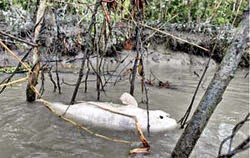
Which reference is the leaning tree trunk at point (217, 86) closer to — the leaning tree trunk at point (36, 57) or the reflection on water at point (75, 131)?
the reflection on water at point (75, 131)

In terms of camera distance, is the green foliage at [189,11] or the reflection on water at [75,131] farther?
the green foliage at [189,11]

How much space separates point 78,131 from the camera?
3016mm

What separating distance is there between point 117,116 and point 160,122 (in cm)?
40

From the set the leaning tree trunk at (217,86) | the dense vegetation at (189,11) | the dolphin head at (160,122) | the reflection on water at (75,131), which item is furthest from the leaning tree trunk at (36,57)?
the dense vegetation at (189,11)

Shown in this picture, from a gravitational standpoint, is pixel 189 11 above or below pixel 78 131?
above

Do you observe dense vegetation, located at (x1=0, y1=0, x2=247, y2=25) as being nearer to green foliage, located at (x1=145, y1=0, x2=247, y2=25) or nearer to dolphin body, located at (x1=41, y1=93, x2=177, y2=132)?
green foliage, located at (x1=145, y1=0, x2=247, y2=25)

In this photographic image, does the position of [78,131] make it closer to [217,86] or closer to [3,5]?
[217,86]

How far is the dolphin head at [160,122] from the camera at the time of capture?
3061 millimetres

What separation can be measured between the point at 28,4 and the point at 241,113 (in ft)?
17.1

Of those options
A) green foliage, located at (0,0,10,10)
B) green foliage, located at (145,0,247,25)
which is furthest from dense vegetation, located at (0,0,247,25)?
green foliage, located at (0,0,10,10)

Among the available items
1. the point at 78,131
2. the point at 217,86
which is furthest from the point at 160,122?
the point at 217,86

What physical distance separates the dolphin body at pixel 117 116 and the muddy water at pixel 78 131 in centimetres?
8

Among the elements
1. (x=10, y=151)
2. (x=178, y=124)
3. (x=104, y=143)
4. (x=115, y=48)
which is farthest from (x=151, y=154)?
(x=115, y=48)

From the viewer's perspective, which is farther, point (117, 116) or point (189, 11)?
point (189, 11)
